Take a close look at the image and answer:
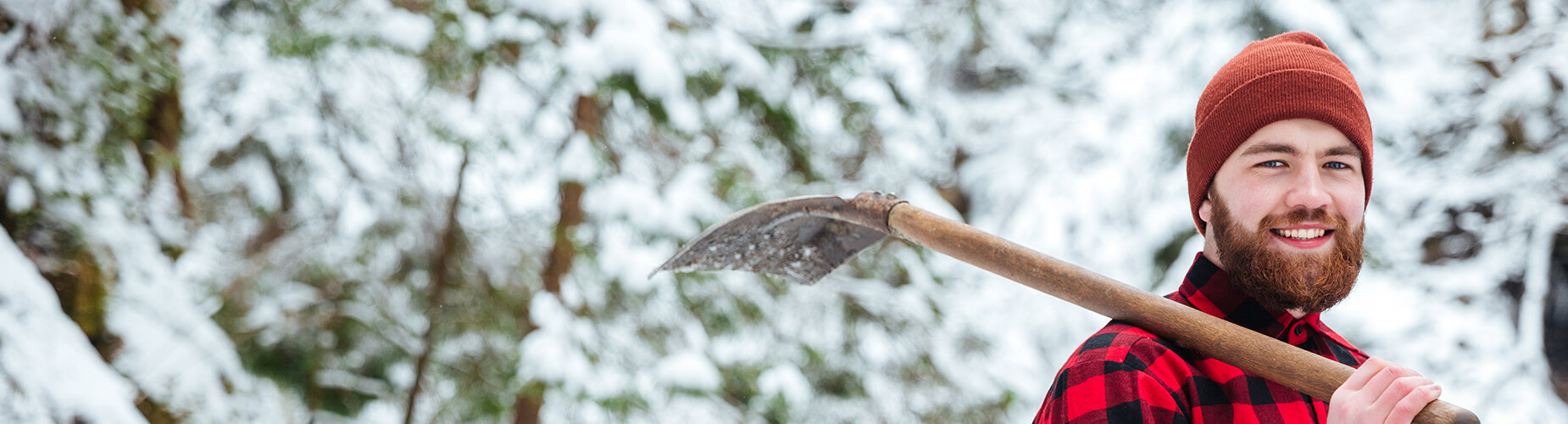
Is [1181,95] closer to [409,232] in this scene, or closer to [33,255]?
[409,232]

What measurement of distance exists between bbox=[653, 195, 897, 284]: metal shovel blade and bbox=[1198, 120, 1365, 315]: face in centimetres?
62

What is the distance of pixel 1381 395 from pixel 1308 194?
32cm

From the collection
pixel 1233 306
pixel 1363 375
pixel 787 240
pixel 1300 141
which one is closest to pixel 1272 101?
pixel 1300 141

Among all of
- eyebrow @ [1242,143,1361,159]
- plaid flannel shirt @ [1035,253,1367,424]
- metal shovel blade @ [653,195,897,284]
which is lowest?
metal shovel blade @ [653,195,897,284]

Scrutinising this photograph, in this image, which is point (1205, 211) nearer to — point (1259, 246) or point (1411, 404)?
point (1259, 246)

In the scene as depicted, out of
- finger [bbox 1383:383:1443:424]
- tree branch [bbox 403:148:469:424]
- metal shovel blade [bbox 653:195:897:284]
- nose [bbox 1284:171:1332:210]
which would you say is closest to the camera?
finger [bbox 1383:383:1443:424]

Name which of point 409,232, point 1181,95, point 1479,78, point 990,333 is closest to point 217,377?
point 409,232

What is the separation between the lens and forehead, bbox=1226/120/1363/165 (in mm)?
1201

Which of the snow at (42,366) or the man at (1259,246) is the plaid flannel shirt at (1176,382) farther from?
the snow at (42,366)

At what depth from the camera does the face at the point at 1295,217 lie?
1165 millimetres

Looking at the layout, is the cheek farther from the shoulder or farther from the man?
the shoulder

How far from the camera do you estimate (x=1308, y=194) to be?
3.78ft

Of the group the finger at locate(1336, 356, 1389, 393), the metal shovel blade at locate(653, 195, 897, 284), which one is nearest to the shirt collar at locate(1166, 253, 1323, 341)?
the finger at locate(1336, 356, 1389, 393)

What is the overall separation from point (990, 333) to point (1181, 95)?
1.79 metres
